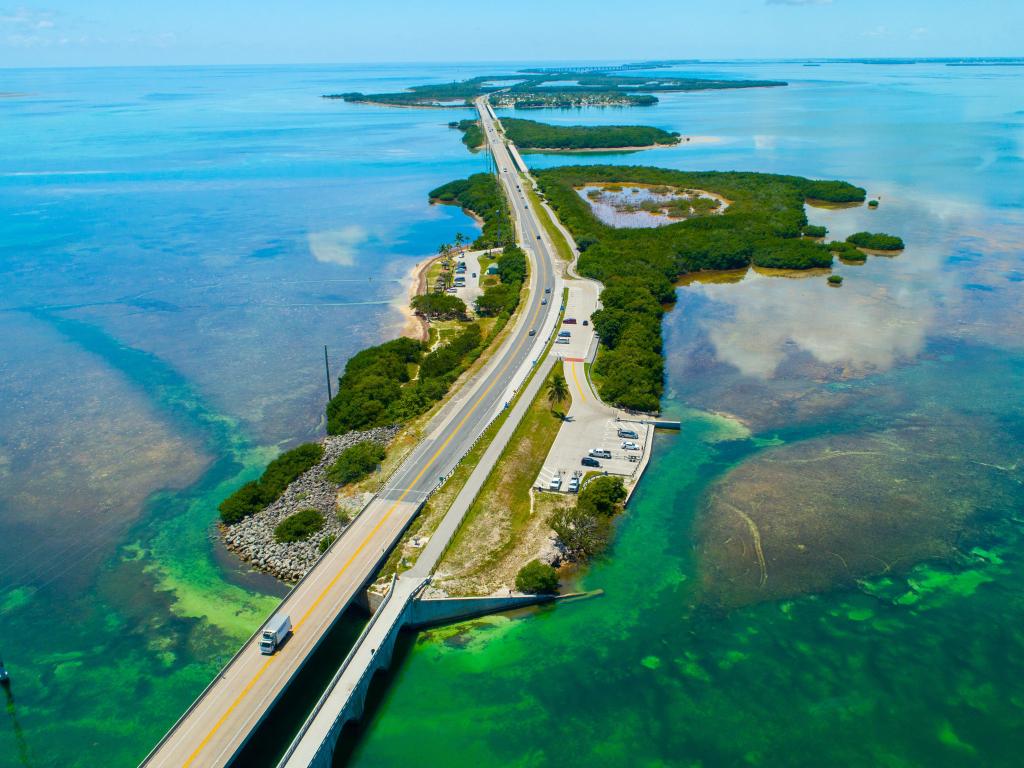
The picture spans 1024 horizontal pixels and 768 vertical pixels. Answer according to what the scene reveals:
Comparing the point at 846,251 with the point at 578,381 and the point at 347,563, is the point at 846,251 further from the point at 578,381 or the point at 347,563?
the point at 347,563

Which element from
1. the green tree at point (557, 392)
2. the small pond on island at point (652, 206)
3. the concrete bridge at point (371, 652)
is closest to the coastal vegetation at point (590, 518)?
the concrete bridge at point (371, 652)

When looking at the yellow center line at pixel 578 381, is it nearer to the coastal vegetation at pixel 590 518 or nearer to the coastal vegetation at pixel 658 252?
the coastal vegetation at pixel 658 252

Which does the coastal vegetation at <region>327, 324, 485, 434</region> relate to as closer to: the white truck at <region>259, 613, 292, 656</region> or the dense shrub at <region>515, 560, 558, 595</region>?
the dense shrub at <region>515, 560, 558, 595</region>

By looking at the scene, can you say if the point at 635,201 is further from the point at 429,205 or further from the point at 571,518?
the point at 571,518

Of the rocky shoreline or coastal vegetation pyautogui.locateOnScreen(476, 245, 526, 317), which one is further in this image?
coastal vegetation pyautogui.locateOnScreen(476, 245, 526, 317)

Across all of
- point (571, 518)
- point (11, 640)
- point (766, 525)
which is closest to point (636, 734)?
point (571, 518)

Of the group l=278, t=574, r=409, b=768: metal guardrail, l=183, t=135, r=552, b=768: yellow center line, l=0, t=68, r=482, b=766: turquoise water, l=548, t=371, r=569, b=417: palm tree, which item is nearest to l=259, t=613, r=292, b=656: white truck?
l=183, t=135, r=552, b=768: yellow center line
